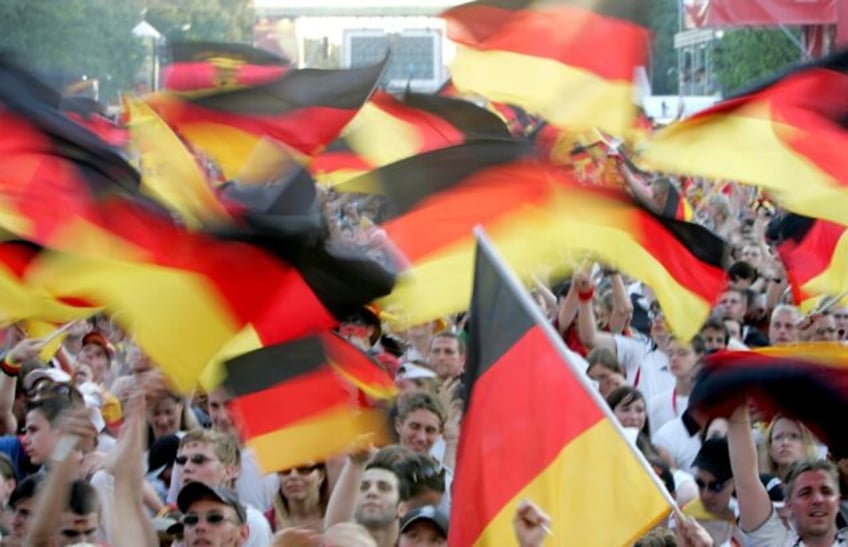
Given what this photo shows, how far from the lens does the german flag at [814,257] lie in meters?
9.50

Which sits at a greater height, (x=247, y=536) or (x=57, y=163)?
(x=57, y=163)

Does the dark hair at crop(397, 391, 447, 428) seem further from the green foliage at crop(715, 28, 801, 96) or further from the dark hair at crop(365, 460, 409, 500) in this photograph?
the green foliage at crop(715, 28, 801, 96)

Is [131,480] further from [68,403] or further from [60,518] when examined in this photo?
[68,403]

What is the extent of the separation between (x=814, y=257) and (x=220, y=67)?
9.86 ft

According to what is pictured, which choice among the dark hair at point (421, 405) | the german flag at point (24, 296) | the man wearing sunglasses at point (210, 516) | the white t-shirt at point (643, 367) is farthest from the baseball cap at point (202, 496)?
the white t-shirt at point (643, 367)

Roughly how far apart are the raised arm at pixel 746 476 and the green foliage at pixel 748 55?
4291 centimetres

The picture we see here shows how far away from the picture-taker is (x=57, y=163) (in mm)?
7777

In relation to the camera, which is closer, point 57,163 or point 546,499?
point 546,499

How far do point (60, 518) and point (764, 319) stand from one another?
25.1 ft

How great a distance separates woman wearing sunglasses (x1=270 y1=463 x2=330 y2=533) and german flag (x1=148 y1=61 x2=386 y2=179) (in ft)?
6.13

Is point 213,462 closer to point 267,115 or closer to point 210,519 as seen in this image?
point 210,519

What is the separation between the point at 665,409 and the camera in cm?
1059

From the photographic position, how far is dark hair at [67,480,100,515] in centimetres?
722

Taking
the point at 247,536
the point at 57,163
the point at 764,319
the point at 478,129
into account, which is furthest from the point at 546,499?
the point at 764,319
